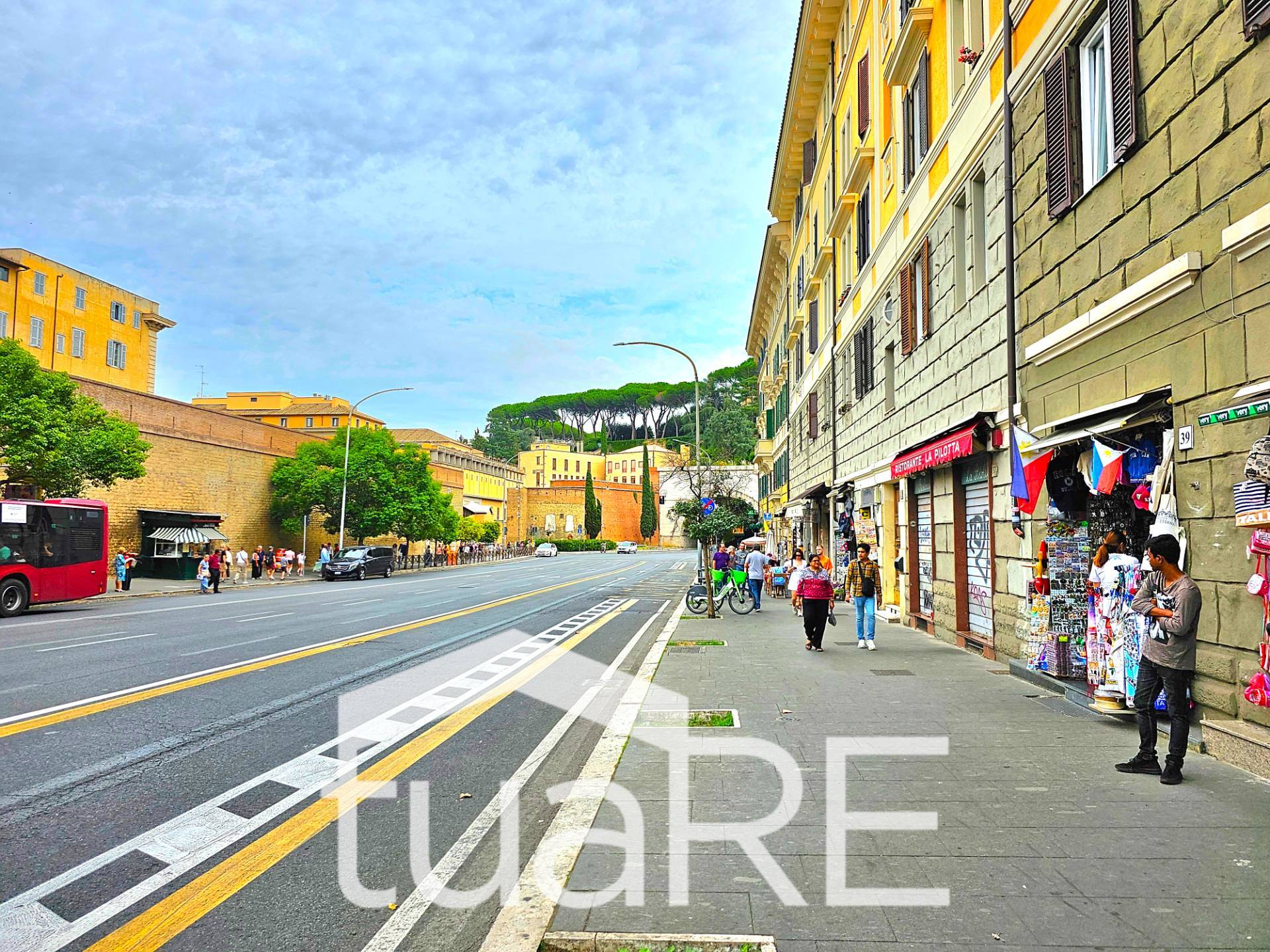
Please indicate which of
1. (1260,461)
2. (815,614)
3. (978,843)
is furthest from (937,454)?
(978,843)

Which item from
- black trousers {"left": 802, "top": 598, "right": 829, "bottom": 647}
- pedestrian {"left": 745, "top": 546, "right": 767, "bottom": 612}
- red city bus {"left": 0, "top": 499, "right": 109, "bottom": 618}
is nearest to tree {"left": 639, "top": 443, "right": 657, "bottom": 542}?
red city bus {"left": 0, "top": 499, "right": 109, "bottom": 618}

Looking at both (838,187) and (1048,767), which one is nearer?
(1048,767)

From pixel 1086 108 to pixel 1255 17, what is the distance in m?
3.31

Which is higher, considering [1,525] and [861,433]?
[861,433]

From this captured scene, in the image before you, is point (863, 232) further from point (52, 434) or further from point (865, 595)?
point (52, 434)

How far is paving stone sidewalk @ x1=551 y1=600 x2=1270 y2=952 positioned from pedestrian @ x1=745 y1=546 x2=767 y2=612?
1322cm

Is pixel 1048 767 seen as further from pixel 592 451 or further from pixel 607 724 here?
pixel 592 451

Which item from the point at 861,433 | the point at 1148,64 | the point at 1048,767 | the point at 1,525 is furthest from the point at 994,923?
the point at 1,525

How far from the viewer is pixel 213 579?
34.7 metres

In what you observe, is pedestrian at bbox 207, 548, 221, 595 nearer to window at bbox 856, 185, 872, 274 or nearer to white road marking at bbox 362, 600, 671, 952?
window at bbox 856, 185, 872, 274

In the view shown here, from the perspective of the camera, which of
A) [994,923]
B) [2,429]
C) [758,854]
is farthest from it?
[2,429]

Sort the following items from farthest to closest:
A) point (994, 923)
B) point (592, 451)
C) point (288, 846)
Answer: point (592, 451) → point (288, 846) → point (994, 923)

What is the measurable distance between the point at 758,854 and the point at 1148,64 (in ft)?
24.2

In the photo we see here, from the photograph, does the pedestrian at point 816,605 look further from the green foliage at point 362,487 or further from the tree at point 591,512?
the tree at point 591,512
